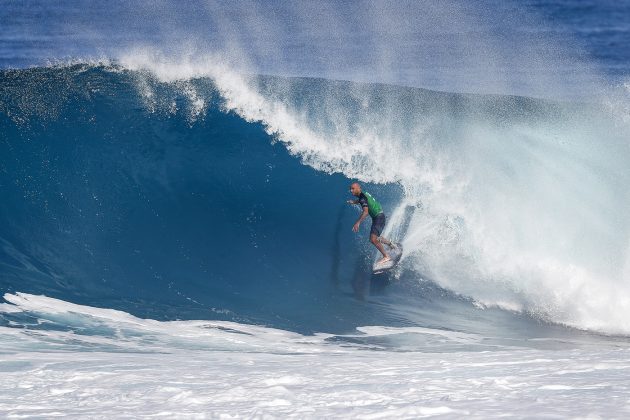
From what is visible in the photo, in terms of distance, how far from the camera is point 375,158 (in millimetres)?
14195

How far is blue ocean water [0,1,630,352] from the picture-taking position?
461 inches

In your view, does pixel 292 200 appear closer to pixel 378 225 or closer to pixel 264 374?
pixel 378 225

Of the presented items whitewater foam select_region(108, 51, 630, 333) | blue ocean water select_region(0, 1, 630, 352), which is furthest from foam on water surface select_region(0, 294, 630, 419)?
whitewater foam select_region(108, 51, 630, 333)

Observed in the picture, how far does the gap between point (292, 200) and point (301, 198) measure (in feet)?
0.48

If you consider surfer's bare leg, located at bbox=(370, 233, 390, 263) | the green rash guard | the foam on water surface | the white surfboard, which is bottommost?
the foam on water surface

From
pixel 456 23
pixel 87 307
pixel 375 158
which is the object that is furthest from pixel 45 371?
pixel 456 23

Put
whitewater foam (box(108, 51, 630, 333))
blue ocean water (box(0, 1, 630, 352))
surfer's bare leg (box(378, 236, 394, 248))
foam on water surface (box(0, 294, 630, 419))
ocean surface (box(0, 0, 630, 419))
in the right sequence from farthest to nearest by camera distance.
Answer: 1. whitewater foam (box(108, 51, 630, 333))
2. surfer's bare leg (box(378, 236, 394, 248))
3. blue ocean water (box(0, 1, 630, 352))
4. ocean surface (box(0, 0, 630, 419))
5. foam on water surface (box(0, 294, 630, 419))

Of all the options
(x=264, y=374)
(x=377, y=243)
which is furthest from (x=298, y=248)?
(x=264, y=374)

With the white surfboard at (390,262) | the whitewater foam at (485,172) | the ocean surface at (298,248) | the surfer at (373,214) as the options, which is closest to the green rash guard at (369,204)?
the surfer at (373,214)

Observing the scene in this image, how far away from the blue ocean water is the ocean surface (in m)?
0.04

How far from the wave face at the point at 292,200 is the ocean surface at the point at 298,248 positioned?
0.12 feet

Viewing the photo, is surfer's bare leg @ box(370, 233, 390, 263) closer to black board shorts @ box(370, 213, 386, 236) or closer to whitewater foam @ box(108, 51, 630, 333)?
black board shorts @ box(370, 213, 386, 236)

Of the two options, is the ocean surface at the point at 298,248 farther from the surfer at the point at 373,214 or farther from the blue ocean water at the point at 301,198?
the surfer at the point at 373,214

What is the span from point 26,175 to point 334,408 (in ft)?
27.8
